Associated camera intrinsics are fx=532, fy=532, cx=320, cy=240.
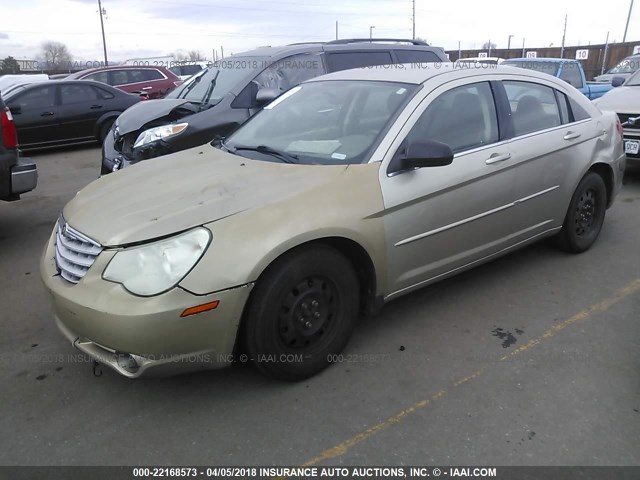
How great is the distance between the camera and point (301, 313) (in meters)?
2.82

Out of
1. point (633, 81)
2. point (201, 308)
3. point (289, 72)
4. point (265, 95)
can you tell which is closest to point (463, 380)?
point (201, 308)

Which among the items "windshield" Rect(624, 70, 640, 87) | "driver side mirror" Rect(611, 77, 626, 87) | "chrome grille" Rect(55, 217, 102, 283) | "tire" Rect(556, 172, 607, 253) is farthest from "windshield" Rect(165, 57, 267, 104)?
"driver side mirror" Rect(611, 77, 626, 87)

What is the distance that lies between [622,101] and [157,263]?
23.2 ft

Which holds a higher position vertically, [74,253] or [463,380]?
[74,253]

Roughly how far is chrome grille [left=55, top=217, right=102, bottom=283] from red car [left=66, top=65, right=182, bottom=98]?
39.7 ft

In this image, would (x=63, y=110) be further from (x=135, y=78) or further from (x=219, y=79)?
(x=219, y=79)

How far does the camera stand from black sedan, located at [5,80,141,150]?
995 centimetres

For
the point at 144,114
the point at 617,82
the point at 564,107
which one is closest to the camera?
the point at 564,107

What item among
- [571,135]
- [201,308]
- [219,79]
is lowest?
[201,308]

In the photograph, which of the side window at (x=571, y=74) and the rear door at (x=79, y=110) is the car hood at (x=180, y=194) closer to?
the rear door at (x=79, y=110)

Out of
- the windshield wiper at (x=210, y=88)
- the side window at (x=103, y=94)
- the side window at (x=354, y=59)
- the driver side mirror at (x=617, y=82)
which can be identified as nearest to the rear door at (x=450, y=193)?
the side window at (x=354, y=59)

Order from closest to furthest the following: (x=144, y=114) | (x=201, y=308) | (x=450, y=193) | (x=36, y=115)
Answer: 1. (x=201, y=308)
2. (x=450, y=193)
3. (x=144, y=114)
4. (x=36, y=115)

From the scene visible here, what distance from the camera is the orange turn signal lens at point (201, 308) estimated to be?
2.41 metres

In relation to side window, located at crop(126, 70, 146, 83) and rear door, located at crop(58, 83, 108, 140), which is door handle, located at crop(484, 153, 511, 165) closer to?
rear door, located at crop(58, 83, 108, 140)
